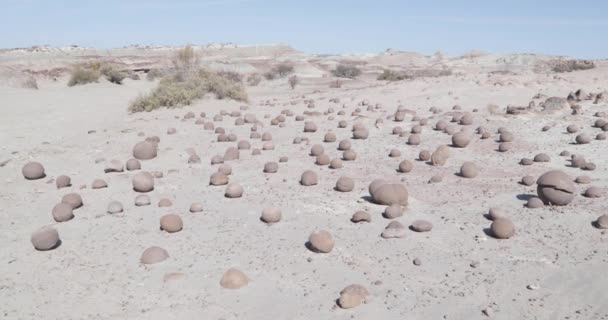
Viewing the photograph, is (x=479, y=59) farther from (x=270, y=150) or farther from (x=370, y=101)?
(x=270, y=150)

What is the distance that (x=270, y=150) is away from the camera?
30.7 feet

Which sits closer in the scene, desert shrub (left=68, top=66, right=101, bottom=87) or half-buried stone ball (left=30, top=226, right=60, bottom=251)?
half-buried stone ball (left=30, top=226, right=60, bottom=251)

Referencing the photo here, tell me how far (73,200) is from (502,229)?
188 inches

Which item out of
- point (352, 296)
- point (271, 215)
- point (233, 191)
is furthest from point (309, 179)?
point (352, 296)

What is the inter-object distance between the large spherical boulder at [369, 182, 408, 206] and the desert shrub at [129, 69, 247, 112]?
33.6 ft

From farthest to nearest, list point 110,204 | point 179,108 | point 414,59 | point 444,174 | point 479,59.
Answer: point 414,59, point 479,59, point 179,108, point 444,174, point 110,204

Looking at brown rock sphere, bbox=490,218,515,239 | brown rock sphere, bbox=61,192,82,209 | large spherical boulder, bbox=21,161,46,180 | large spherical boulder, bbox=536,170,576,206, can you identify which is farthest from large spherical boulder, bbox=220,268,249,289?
large spherical boulder, bbox=21,161,46,180

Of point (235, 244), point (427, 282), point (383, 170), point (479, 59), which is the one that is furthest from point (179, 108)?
point (479, 59)

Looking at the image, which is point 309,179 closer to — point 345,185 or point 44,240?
point 345,185

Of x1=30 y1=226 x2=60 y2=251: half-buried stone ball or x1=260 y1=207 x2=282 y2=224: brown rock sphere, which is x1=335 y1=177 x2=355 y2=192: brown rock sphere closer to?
x1=260 y1=207 x2=282 y2=224: brown rock sphere

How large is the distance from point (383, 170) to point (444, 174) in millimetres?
894

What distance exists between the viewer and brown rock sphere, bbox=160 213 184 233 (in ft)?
17.8

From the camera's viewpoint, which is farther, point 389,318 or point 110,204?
point 110,204

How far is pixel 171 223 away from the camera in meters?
5.43
